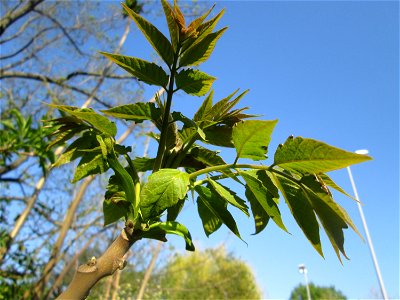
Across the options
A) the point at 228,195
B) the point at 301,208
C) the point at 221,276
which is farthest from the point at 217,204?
the point at 221,276

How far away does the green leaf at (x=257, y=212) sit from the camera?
0.67 meters

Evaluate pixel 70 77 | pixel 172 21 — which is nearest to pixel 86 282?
pixel 172 21

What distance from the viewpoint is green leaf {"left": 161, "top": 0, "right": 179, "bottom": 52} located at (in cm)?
59

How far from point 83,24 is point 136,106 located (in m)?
6.42

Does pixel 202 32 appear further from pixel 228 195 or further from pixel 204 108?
pixel 228 195

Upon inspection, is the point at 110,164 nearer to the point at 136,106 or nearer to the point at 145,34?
the point at 136,106

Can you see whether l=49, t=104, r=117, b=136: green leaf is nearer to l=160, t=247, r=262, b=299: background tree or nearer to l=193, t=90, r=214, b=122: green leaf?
l=193, t=90, r=214, b=122: green leaf

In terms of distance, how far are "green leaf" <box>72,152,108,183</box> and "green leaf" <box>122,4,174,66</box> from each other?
0.21 m

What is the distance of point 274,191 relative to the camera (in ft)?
2.00

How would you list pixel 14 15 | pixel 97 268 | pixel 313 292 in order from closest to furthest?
pixel 97 268
pixel 14 15
pixel 313 292

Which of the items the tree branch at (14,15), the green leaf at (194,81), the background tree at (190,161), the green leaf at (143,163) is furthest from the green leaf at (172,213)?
the tree branch at (14,15)

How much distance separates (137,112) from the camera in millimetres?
609

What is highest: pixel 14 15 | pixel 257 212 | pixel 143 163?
pixel 14 15

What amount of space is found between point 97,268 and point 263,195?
11.2 inches
